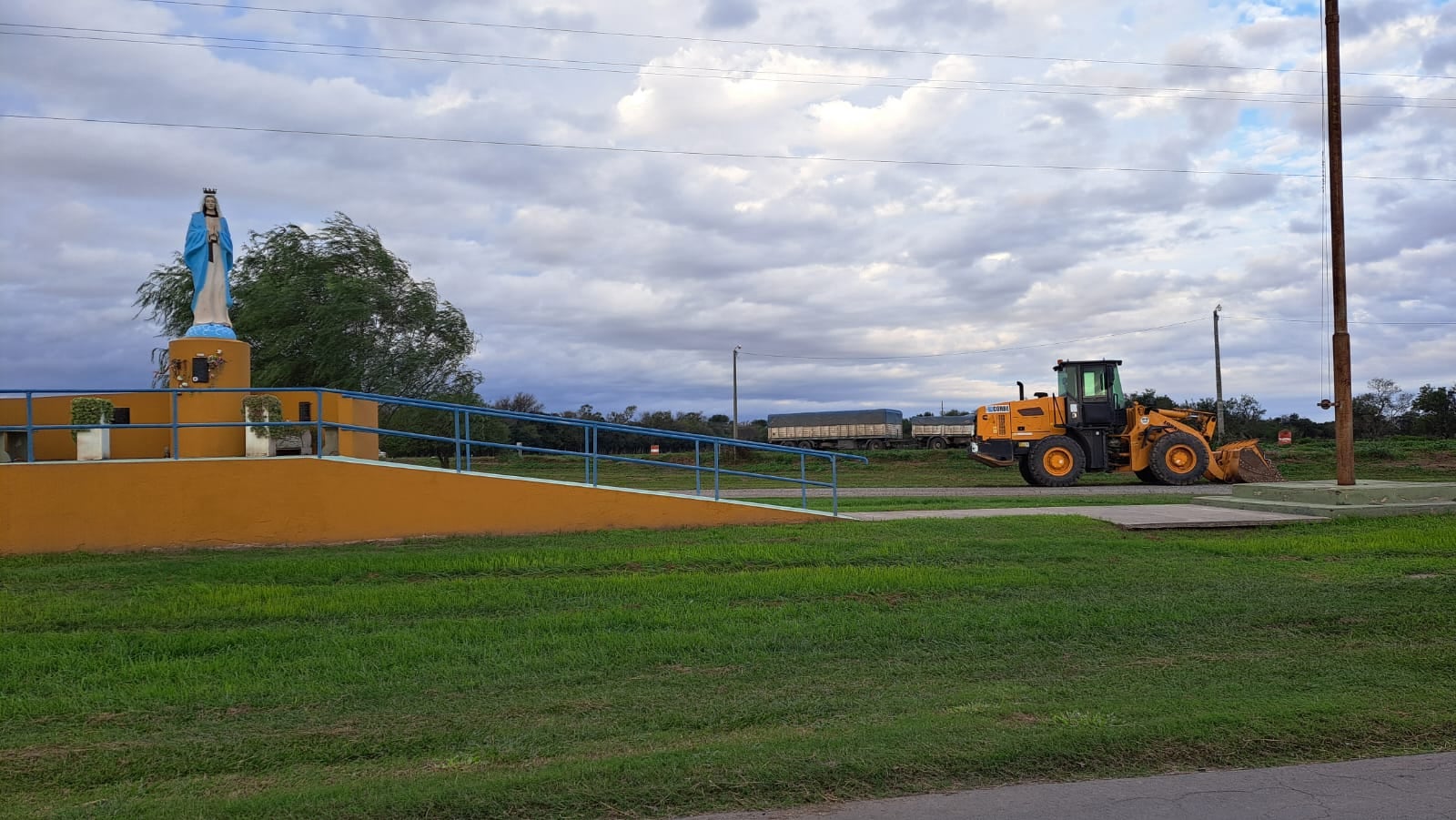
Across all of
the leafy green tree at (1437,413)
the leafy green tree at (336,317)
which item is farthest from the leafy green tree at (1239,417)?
the leafy green tree at (336,317)

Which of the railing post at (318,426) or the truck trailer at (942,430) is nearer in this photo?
the railing post at (318,426)

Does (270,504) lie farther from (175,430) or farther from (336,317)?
(336,317)

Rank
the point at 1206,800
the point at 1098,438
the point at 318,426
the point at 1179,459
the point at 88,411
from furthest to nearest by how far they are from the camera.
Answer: the point at 1098,438, the point at 1179,459, the point at 88,411, the point at 318,426, the point at 1206,800

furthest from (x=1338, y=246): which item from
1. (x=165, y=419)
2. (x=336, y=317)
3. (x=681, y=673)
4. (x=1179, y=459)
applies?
(x=336, y=317)

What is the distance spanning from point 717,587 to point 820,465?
38847mm

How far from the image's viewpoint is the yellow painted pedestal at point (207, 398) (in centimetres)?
1452

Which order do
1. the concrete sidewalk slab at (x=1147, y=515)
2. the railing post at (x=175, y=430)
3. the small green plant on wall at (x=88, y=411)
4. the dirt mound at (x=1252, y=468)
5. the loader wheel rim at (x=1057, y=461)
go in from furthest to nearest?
the loader wheel rim at (x=1057, y=461)
the dirt mound at (x=1252, y=468)
the concrete sidewalk slab at (x=1147, y=515)
the small green plant on wall at (x=88, y=411)
the railing post at (x=175, y=430)

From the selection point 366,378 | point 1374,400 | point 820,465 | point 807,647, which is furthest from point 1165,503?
point 1374,400

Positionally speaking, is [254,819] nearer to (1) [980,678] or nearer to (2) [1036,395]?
(1) [980,678]

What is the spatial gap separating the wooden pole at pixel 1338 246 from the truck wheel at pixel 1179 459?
27.9 feet

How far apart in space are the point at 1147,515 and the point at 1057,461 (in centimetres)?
1121

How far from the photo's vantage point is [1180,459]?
2533cm

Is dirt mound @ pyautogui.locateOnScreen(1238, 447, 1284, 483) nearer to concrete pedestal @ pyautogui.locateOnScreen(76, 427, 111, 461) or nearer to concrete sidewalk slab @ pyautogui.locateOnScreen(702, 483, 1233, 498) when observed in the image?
concrete sidewalk slab @ pyautogui.locateOnScreen(702, 483, 1233, 498)

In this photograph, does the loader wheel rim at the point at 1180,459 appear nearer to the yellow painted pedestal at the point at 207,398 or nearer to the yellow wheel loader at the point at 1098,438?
the yellow wheel loader at the point at 1098,438
